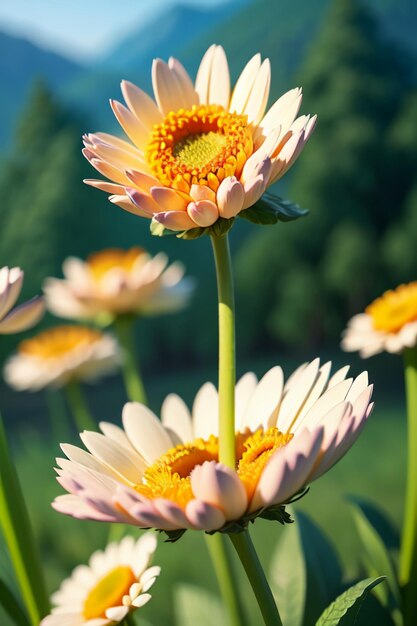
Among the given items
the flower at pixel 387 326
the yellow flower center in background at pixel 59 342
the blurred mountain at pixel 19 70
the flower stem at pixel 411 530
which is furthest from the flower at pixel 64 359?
the blurred mountain at pixel 19 70

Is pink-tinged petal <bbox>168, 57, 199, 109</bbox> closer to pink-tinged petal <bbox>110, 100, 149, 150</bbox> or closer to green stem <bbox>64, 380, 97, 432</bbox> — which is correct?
pink-tinged petal <bbox>110, 100, 149, 150</bbox>

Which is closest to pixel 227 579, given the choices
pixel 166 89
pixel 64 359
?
pixel 166 89

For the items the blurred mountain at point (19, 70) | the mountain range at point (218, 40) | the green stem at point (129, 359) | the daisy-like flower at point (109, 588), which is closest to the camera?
the daisy-like flower at point (109, 588)

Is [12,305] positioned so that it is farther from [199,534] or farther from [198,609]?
[199,534]

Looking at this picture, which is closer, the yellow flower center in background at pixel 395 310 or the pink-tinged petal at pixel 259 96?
the pink-tinged petal at pixel 259 96

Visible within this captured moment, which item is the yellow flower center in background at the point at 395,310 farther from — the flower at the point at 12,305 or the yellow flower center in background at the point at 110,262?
the yellow flower center in background at the point at 110,262

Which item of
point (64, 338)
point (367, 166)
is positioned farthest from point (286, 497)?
point (367, 166)

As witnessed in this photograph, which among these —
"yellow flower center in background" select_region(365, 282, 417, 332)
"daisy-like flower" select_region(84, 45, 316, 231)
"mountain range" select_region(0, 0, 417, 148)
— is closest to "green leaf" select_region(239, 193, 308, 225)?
"daisy-like flower" select_region(84, 45, 316, 231)
